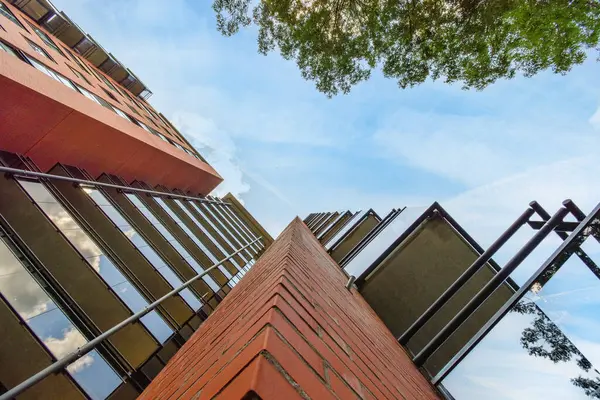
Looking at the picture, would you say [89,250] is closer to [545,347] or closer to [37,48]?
[545,347]

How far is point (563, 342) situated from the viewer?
2498 mm

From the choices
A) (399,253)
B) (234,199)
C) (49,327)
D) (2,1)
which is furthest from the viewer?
(234,199)

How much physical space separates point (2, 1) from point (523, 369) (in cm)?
2154

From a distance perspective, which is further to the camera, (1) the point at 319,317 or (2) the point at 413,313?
(2) the point at 413,313

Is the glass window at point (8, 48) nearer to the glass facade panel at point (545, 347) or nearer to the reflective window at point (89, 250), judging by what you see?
the reflective window at point (89, 250)

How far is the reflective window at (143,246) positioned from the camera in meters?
8.70

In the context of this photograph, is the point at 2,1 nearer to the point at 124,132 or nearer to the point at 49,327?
the point at 124,132

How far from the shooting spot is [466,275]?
3172 millimetres

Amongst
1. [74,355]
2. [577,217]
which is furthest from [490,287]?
[74,355]

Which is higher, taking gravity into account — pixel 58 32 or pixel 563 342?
pixel 58 32

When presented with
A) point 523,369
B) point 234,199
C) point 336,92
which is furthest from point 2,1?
point 234,199

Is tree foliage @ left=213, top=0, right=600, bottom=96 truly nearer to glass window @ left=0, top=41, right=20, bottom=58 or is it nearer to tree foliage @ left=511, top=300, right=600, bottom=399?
glass window @ left=0, top=41, right=20, bottom=58

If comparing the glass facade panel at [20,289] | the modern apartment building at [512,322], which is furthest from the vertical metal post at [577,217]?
the glass facade panel at [20,289]

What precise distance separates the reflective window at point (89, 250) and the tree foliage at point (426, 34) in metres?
7.20
